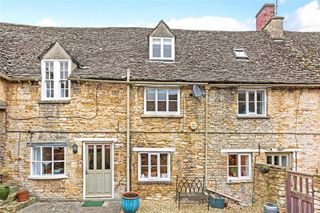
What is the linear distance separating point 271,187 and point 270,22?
1172 centimetres

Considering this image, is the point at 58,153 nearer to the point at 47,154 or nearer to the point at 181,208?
Answer: the point at 47,154

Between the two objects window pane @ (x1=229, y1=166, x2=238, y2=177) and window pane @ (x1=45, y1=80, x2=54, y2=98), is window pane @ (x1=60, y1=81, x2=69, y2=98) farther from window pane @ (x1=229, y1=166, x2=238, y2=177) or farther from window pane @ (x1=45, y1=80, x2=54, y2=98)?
window pane @ (x1=229, y1=166, x2=238, y2=177)

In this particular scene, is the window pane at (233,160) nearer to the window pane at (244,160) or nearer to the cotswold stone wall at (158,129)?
the window pane at (244,160)

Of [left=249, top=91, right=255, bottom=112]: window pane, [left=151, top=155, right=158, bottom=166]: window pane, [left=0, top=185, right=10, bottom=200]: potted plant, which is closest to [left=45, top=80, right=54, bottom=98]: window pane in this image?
[left=0, top=185, right=10, bottom=200]: potted plant

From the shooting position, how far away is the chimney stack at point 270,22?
56.1ft

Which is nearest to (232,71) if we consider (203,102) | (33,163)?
(203,102)

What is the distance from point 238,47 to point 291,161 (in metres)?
7.57

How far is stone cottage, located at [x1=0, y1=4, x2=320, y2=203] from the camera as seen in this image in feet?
41.3

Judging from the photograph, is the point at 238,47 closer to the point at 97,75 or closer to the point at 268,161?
the point at 268,161

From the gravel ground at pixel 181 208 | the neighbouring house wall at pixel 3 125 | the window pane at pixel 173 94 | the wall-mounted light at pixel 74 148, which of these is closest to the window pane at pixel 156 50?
the window pane at pixel 173 94

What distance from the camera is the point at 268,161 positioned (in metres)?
13.5

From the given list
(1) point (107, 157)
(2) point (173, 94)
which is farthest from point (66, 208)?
(2) point (173, 94)

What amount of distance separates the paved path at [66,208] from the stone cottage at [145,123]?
23.3 inches

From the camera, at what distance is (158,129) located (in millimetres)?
13000
